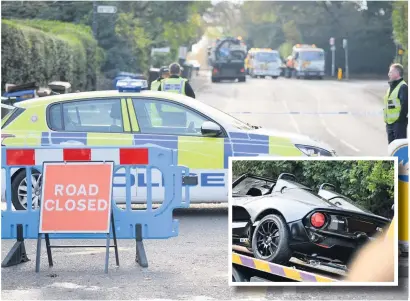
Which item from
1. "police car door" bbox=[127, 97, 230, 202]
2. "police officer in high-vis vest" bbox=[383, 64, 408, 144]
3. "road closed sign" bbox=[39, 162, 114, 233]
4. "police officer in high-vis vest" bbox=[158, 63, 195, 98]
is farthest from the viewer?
"police officer in high-vis vest" bbox=[158, 63, 195, 98]

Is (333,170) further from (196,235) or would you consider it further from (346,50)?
(346,50)

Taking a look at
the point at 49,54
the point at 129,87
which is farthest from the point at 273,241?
the point at 49,54

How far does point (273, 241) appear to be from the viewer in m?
7.12

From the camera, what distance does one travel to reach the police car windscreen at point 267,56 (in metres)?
37.5

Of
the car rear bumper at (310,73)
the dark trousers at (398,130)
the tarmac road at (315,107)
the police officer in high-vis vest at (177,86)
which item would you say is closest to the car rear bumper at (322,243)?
the dark trousers at (398,130)

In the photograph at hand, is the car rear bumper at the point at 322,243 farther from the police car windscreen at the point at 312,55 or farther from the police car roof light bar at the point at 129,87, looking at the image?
the police car windscreen at the point at 312,55

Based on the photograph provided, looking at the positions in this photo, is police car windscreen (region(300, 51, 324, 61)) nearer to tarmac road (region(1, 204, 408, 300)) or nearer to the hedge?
the hedge

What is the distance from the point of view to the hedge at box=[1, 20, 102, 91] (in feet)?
78.6

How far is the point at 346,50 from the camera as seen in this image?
4031 centimetres

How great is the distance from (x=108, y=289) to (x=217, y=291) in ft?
2.51

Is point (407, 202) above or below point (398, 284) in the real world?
above

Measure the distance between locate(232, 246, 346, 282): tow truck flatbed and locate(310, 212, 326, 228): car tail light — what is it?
0.90ft

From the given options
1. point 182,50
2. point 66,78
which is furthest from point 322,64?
point 66,78

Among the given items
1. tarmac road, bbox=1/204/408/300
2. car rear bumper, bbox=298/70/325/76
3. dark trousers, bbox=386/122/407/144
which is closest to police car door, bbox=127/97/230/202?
tarmac road, bbox=1/204/408/300
